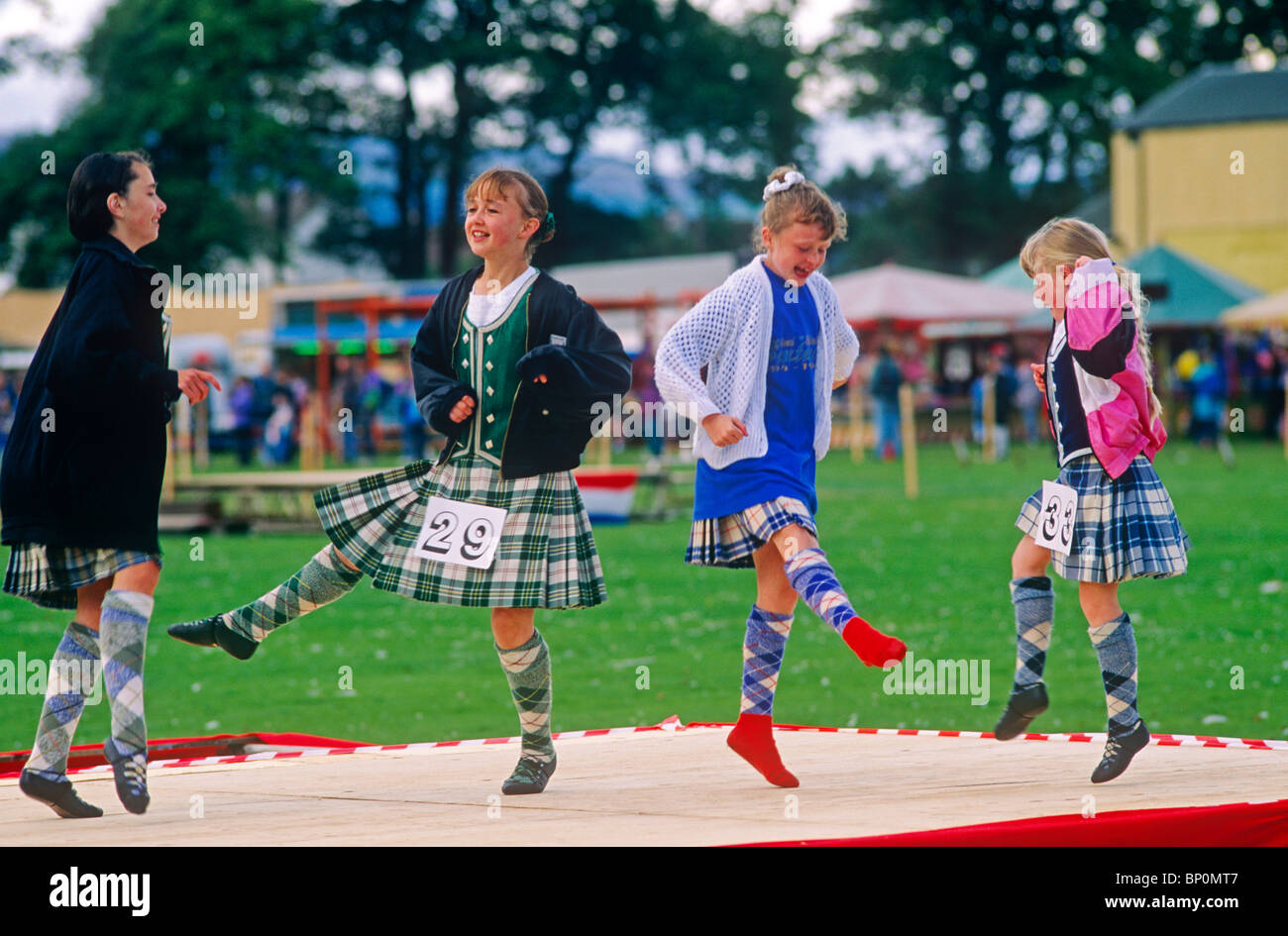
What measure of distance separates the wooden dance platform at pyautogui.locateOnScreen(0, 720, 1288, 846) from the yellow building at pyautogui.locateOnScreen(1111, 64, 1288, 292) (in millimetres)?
42920

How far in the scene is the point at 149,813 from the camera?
4859 millimetres

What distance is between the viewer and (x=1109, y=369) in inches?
205

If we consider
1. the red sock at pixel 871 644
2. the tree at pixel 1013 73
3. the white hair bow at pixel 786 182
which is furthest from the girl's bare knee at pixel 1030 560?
the tree at pixel 1013 73

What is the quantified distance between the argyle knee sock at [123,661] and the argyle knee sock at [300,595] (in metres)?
0.43

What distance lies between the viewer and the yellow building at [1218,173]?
150 feet

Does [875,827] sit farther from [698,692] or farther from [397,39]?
[397,39]

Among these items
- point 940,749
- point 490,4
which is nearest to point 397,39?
Answer: point 490,4

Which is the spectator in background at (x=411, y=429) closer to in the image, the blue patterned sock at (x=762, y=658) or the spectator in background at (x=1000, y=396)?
the spectator in background at (x=1000, y=396)

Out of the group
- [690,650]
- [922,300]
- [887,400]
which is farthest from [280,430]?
[690,650]

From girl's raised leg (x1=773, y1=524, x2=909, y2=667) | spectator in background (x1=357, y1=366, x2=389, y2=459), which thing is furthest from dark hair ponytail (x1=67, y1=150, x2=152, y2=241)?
spectator in background (x1=357, y1=366, x2=389, y2=459)

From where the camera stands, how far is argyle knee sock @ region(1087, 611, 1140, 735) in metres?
5.27

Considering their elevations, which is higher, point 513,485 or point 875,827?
point 513,485

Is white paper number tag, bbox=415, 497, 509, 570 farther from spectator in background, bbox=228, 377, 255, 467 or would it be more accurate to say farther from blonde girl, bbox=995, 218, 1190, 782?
spectator in background, bbox=228, 377, 255, 467
